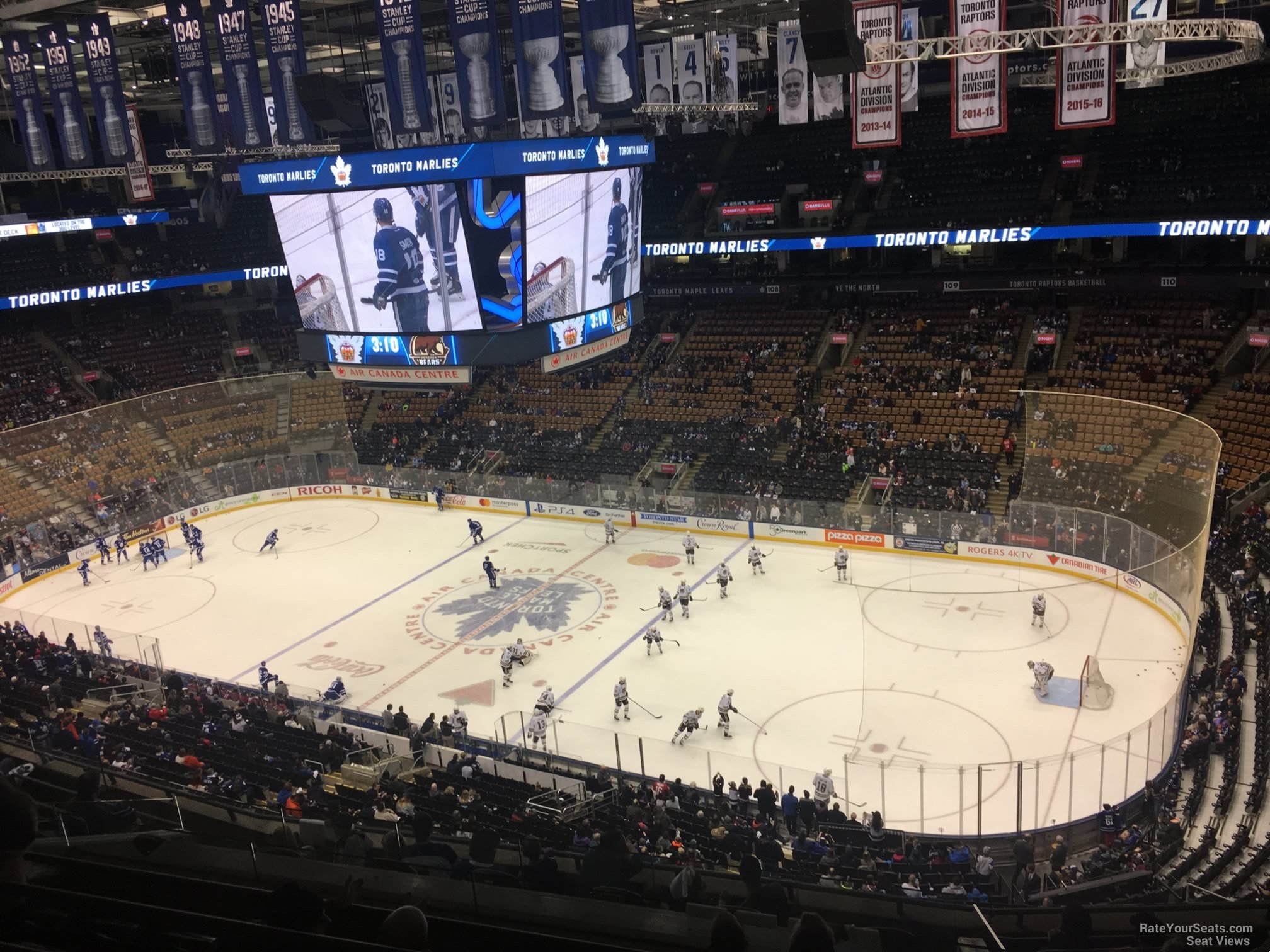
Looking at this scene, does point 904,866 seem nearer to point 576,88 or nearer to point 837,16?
point 837,16

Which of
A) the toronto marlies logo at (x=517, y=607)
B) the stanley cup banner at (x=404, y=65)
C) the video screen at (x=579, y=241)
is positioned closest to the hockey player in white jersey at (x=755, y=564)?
the toronto marlies logo at (x=517, y=607)

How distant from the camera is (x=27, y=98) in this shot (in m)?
24.6

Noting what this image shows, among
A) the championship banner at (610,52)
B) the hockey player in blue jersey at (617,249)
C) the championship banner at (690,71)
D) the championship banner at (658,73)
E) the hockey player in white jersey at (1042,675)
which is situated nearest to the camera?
the hockey player in white jersey at (1042,675)

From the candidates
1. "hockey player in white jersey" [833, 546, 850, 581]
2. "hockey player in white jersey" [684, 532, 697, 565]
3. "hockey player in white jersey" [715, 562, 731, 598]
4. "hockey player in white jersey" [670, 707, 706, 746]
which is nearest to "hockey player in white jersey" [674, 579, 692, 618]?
"hockey player in white jersey" [715, 562, 731, 598]

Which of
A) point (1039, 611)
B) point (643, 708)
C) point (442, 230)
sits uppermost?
point (442, 230)

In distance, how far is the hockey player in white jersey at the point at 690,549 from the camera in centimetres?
2791

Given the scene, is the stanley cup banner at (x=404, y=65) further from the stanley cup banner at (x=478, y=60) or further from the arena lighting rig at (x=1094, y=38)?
the arena lighting rig at (x=1094, y=38)

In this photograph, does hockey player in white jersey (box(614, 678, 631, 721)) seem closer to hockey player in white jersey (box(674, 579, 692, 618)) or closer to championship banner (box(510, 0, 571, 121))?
hockey player in white jersey (box(674, 579, 692, 618))

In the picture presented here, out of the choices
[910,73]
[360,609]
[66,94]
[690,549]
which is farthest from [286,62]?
[690,549]

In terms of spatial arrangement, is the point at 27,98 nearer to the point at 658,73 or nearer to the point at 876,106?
the point at 658,73

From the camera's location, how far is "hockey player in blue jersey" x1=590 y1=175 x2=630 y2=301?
75.8 ft

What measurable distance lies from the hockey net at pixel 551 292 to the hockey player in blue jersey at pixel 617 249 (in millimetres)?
873

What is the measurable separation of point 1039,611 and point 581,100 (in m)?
16.0

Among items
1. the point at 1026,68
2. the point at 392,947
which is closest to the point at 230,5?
the point at 392,947
